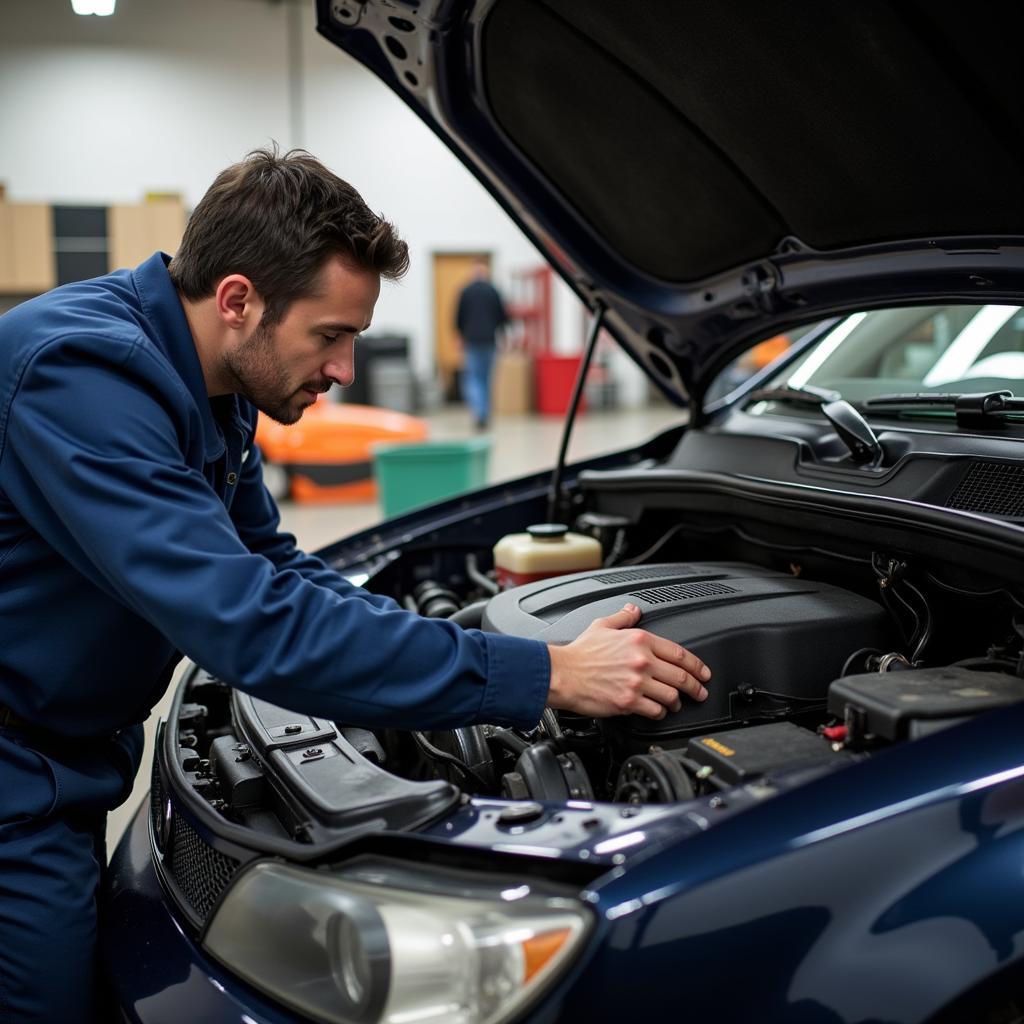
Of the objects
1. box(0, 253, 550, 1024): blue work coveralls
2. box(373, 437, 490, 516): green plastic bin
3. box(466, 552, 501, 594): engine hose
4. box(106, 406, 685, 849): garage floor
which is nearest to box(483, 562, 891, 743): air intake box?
box(0, 253, 550, 1024): blue work coveralls

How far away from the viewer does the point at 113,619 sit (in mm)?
1361

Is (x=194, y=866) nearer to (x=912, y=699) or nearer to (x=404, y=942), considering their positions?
(x=404, y=942)

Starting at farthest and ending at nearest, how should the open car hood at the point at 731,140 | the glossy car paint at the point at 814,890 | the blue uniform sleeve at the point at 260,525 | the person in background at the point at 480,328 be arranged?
the person in background at the point at 480,328 < the blue uniform sleeve at the point at 260,525 < the open car hood at the point at 731,140 < the glossy car paint at the point at 814,890

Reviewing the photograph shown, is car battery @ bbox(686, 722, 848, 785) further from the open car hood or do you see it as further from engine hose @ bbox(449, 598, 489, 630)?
the open car hood

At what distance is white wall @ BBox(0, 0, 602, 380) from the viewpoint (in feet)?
38.8

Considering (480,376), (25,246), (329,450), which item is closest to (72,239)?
(25,246)

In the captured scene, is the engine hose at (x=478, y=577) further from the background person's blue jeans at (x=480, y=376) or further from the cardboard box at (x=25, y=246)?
the cardboard box at (x=25, y=246)

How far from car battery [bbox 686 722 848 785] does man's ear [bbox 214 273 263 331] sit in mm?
745

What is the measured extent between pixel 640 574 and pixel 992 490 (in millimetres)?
524

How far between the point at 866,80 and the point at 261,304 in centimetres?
86

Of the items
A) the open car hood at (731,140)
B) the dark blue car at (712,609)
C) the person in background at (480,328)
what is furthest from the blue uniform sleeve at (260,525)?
the person in background at (480,328)

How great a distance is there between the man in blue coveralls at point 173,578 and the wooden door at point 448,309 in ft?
41.2

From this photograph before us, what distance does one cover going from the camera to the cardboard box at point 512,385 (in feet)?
42.5

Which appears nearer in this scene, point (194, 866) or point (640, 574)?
point (194, 866)
